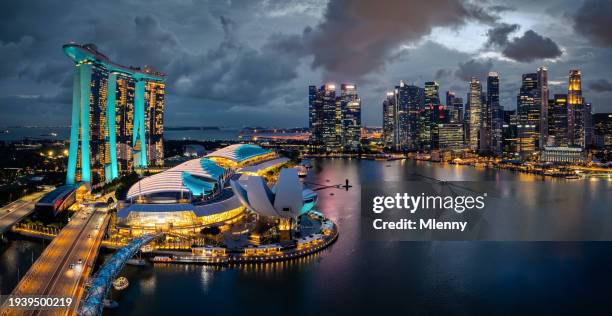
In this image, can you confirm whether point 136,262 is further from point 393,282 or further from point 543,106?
point 543,106

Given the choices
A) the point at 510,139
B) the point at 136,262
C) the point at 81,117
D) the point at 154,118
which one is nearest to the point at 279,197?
Result: the point at 136,262

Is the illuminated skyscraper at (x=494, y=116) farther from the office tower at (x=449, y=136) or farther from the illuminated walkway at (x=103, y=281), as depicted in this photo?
the illuminated walkway at (x=103, y=281)

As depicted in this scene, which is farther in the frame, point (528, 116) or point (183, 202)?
point (528, 116)

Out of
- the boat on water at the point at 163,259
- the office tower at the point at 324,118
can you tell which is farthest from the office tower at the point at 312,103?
the boat on water at the point at 163,259

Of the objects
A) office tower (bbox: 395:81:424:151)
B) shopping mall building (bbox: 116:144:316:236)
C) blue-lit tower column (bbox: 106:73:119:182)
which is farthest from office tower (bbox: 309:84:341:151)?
shopping mall building (bbox: 116:144:316:236)

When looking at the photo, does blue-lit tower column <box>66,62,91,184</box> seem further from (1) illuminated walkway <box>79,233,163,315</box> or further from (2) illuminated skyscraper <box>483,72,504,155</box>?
(2) illuminated skyscraper <box>483,72,504,155</box>

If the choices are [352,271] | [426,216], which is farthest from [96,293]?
[426,216]
